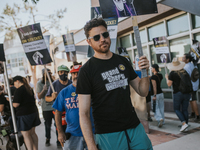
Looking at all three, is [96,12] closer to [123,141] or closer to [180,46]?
[180,46]

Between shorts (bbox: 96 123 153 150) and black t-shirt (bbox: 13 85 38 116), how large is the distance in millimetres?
3101

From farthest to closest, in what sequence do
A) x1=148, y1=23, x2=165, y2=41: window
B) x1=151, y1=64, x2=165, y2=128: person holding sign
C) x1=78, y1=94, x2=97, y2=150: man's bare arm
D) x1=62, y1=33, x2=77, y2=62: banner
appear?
x1=148, y1=23, x2=165, y2=41: window → x1=62, y1=33, x2=77, y2=62: banner → x1=151, y1=64, x2=165, y2=128: person holding sign → x1=78, y1=94, x2=97, y2=150: man's bare arm

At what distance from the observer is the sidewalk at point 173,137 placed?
4453mm

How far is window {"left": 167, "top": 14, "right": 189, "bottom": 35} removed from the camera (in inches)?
292

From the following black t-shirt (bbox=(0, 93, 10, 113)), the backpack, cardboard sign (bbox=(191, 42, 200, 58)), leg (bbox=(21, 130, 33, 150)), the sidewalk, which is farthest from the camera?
cardboard sign (bbox=(191, 42, 200, 58))

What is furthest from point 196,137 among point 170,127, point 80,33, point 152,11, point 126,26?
point 80,33

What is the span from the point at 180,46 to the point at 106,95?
6764mm

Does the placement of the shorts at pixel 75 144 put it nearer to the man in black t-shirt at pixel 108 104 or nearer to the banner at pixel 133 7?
the man in black t-shirt at pixel 108 104

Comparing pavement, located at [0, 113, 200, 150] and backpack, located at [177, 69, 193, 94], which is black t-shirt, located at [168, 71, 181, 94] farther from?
pavement, located at [0, 113, 200, 150]

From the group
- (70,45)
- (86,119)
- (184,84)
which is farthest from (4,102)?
(184,84)

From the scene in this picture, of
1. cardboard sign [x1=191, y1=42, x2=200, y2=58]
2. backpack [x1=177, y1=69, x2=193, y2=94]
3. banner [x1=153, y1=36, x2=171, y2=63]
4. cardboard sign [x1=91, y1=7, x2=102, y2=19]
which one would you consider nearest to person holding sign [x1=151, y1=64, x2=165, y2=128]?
banner [x1=153, y1=36, x2=171, y2=63]

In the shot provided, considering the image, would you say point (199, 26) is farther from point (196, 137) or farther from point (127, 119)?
point (127, 119)

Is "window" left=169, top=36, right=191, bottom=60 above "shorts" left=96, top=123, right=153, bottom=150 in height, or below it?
above

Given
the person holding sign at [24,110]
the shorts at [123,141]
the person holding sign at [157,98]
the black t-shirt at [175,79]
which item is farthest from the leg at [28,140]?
the black t-shirt at [175,79]
